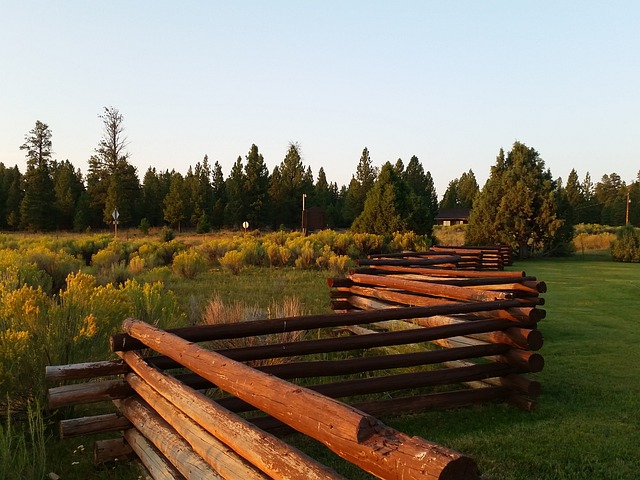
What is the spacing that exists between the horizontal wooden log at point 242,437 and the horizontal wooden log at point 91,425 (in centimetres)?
75

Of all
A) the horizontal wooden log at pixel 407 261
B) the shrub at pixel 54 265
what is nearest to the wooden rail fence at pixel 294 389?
the horizontal wooden log at pixel 407 261

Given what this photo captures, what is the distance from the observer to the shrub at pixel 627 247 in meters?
30.0

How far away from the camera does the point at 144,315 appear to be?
716cm

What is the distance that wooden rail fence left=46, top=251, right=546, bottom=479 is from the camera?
2.08m

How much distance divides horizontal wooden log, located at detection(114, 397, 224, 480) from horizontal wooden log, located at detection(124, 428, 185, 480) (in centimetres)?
4

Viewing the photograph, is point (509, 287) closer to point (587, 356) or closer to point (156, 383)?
point (587, 356)

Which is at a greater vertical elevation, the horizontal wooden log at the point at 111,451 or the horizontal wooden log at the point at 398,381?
the horizontal wooden log at the point at 398,381

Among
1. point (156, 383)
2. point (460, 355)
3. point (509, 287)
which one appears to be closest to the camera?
point (156, 383)

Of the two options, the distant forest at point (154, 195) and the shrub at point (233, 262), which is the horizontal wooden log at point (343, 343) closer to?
the shrub at point (233, 262)

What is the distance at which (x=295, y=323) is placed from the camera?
17.1ft

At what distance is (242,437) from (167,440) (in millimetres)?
1241

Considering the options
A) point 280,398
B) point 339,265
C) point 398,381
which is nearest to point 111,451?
point 280,398

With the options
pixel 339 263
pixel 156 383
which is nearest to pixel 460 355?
pixel 156 383

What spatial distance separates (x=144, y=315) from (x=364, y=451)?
18.9 feet
